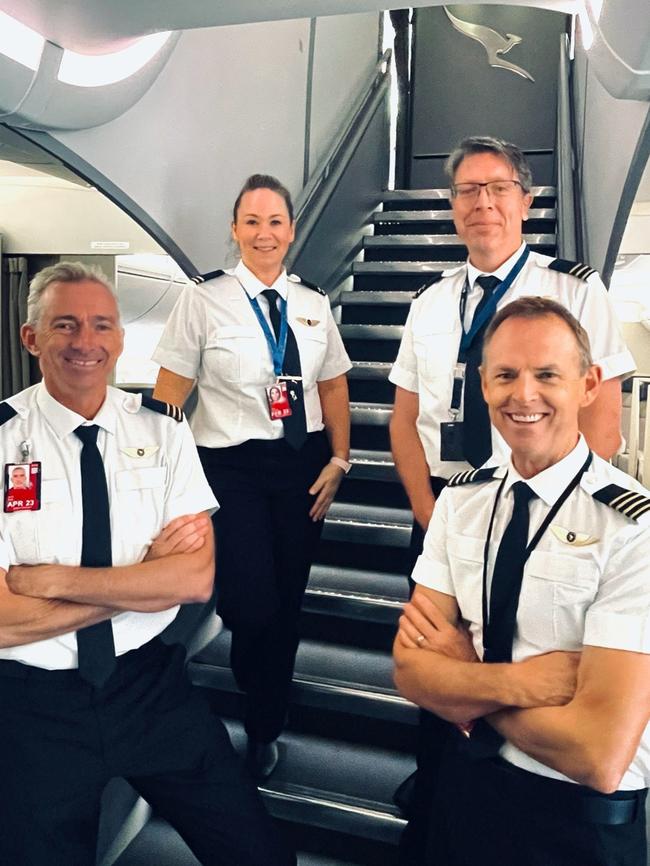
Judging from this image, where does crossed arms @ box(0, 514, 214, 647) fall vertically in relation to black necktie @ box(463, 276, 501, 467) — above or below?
below

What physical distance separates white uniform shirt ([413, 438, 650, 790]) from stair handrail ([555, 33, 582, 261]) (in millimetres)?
2326

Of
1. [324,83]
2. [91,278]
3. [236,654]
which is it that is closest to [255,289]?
[91,278]

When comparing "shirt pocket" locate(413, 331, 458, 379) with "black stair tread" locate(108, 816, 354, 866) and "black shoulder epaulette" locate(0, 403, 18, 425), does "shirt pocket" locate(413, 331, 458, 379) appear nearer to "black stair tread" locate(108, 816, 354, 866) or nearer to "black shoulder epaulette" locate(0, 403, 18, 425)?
"black shoulder epaulette" locate(0, 403, 18, 425)

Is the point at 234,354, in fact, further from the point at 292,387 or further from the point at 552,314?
the point at 552,314

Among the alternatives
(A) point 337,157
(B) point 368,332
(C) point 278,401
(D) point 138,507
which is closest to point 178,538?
(D) point 138,507

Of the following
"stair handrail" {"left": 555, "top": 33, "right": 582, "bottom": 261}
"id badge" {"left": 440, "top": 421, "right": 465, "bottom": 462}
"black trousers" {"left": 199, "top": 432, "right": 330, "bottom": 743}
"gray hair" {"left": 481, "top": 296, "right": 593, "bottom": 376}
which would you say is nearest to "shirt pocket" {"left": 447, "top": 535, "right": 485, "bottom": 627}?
"gray hair" {"left": 481, "top": 296, "right": 593, "bottom": 376}

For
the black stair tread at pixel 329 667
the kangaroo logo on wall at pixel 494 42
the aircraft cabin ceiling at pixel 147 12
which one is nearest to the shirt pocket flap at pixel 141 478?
the black stair tread at pixel 329 667

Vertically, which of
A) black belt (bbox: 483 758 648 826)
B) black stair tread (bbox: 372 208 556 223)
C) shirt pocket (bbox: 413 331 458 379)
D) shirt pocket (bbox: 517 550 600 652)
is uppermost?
black stair tread (bbox: 372 208 556 223)

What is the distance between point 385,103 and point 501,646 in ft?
17.1

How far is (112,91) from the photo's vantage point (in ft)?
8.08

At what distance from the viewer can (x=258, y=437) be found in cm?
234

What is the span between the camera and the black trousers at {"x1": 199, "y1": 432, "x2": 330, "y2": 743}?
225cm

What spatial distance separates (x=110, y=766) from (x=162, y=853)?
32.4 inches

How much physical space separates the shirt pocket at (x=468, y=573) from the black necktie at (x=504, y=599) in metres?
0.06
